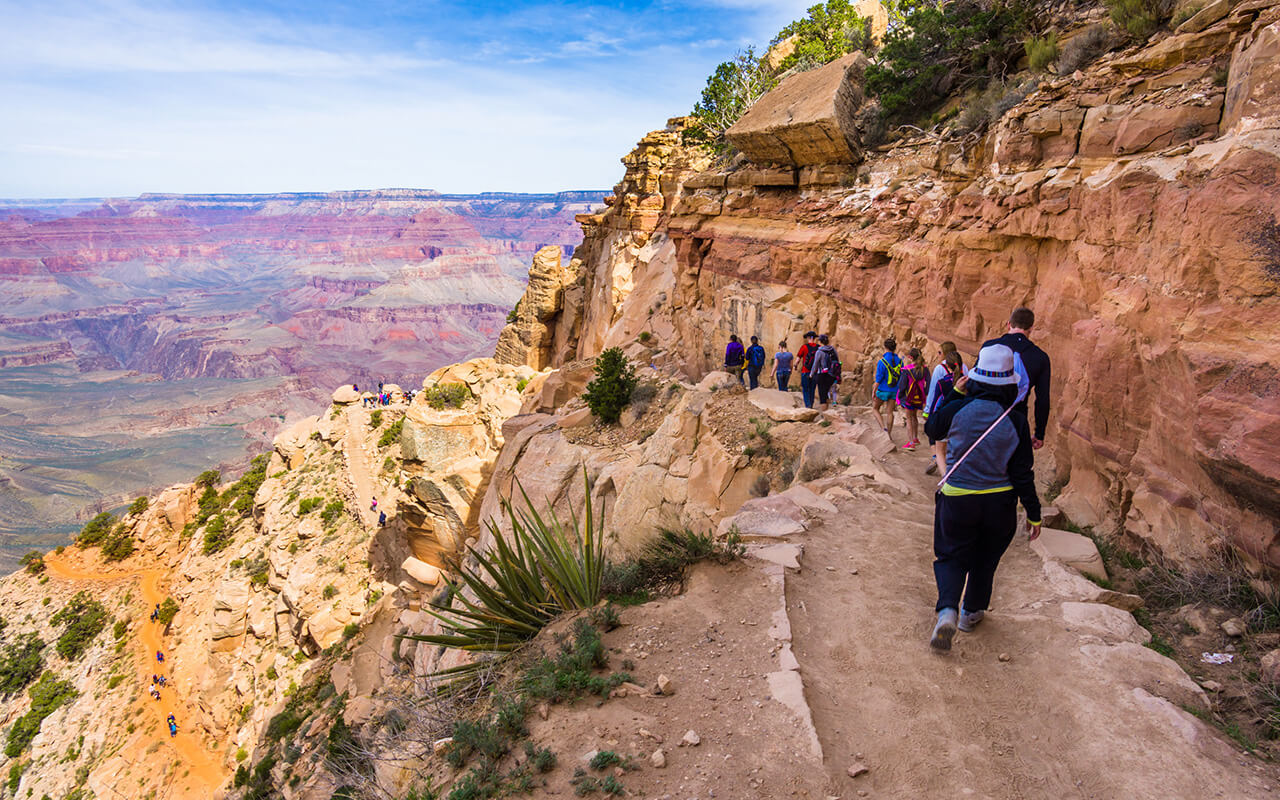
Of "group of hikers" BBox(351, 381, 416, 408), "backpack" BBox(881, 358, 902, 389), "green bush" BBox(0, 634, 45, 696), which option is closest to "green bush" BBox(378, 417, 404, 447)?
"group of hikers" BBox(351, 381, 416, 408)

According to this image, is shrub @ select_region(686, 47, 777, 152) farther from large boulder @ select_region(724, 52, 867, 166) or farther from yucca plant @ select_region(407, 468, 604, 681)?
yucca plant @ select_region(407, 468, 604, 681)

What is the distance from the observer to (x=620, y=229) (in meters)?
30.7

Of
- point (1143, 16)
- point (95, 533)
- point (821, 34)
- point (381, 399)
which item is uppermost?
point (821, 34)

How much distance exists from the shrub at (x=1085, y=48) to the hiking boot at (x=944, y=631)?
7929mm

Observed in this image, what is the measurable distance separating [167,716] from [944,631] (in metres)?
25.6

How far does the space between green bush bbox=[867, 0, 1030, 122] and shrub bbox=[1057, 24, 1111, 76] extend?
10.2 ft

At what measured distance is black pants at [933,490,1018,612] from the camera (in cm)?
391

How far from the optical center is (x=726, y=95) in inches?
1032

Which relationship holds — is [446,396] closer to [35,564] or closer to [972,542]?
[972,542]

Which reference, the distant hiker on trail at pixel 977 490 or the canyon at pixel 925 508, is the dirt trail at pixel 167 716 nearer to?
the canyon at pixel 925 508

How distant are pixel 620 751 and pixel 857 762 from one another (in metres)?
1.24

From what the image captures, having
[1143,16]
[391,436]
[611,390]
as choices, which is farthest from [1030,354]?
[391,436]

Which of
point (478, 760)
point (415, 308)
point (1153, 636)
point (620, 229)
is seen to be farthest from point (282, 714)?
point (415, 308)

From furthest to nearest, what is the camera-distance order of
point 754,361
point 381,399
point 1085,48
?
point 381,399 < point 754,361 < point 1085,48
